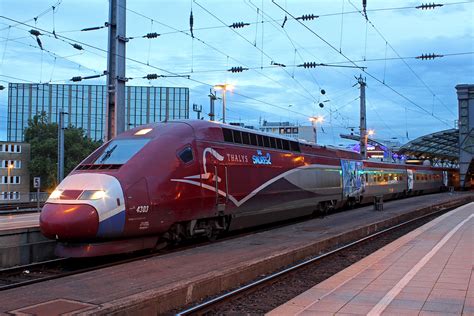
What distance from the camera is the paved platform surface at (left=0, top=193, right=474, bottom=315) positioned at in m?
6.46

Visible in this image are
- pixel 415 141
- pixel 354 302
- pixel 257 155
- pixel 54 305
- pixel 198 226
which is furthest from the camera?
pixel 415 141

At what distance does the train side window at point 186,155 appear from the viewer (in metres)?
12.1

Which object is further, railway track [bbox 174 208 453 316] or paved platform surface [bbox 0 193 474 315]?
railway track [bbox 174 208 453 316]

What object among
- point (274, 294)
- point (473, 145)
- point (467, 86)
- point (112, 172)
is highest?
point (467, 86)

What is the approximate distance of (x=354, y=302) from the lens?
276 inches

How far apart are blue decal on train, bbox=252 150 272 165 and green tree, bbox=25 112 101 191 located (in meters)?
50.1

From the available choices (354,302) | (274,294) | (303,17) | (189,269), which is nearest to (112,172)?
(189,269)

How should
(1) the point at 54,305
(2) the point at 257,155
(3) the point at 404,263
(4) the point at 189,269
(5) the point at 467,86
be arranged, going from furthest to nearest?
(5) the point at 467,86 → (2) the point at 257,155 → (3) the point at 404,263 → (4) the point at 189,269 → (1) the point at 54,305

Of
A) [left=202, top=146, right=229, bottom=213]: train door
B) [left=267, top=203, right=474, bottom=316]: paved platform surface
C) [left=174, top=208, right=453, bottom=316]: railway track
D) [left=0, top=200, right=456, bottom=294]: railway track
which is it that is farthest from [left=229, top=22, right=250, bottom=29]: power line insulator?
[left=267, top=203, right=474, bottom=316]: paved platform surface

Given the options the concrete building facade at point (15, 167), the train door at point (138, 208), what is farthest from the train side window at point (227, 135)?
the concrete building facade at point (15, 167)

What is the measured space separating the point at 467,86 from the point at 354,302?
5044cm

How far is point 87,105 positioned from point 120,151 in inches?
3565

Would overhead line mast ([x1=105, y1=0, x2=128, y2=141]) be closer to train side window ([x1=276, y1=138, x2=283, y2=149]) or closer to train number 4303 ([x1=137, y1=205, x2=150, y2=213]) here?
train side window ([x1=276, y1=138, x2=283, y2=149])

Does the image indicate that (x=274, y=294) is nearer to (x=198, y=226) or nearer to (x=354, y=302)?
(x=354, y=302)
